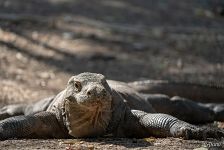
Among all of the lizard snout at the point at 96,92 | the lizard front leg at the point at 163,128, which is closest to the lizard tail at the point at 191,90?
the lizard front leg at the point at 163,128

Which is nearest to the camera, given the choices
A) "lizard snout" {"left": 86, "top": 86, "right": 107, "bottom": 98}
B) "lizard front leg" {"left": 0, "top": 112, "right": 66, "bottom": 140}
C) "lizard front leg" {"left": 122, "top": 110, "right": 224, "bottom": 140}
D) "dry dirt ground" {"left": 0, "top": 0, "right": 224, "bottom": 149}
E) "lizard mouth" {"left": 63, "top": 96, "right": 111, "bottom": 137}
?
"lizard snout" {"left": 86, "top": 86, "right": 107, "bottom": 98}

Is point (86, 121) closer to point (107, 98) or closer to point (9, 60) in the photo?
point (107, 98)

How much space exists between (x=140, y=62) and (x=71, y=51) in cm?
135

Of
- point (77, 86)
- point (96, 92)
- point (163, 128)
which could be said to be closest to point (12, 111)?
point (77, 86)

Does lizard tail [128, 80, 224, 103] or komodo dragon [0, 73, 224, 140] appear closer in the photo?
komodo dragon [0, 73, 224, 140]

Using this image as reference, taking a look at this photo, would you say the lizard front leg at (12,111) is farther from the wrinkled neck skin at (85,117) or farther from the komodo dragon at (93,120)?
the wrinkled neck skin at (85,117)

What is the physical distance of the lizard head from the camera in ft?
18.6

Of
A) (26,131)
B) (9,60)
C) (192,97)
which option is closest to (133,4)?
(9,60)

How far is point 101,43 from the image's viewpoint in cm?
1323

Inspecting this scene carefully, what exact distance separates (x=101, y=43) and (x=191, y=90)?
4.17 meters

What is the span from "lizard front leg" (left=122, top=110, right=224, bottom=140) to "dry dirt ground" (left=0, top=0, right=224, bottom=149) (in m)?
3.20

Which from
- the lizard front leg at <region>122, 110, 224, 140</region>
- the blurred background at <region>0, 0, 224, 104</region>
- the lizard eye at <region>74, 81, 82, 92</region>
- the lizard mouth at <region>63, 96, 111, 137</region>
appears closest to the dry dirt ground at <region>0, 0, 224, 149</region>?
the blurred background at <region>0, 0, 224, 104</region>

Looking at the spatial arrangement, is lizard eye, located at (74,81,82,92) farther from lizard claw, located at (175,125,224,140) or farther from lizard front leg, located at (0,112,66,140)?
lizard claw, located at (175,125,224,140)

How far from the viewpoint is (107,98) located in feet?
18.9
